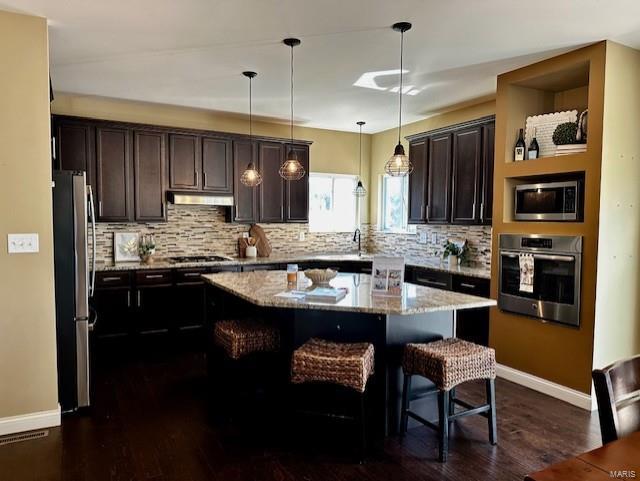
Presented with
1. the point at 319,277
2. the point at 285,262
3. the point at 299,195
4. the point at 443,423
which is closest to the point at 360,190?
the point at 299,195

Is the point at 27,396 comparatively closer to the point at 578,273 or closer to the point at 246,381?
the point at 246,381

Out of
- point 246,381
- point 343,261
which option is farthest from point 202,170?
point 246,381

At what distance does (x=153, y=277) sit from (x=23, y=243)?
1846 mm

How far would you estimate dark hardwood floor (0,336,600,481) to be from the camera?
8.00 ft

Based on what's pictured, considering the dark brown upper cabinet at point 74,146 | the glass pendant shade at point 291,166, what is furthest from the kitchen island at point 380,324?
the dark brown upper cabinet at point 74,146

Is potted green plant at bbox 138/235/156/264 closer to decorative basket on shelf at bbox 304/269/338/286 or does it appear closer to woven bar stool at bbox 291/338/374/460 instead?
decorative basket on shelf at bbox 304/269/338/286

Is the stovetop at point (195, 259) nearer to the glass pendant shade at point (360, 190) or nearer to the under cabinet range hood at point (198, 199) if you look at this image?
the under cabinet range hood at point (198, 199)

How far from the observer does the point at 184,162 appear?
5168 mm

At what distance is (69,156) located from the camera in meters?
4.61

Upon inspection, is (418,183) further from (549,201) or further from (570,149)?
(570,149)

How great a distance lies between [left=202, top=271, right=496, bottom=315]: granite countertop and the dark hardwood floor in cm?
86

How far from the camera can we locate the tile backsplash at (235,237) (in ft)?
16.5

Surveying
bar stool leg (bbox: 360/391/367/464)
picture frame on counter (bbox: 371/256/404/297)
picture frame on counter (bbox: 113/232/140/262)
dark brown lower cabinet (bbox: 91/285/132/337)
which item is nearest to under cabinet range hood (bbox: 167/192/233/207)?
picture frame on counter (bbox: 113/232/140/262)

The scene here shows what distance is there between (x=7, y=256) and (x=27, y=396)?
3.06 ft
